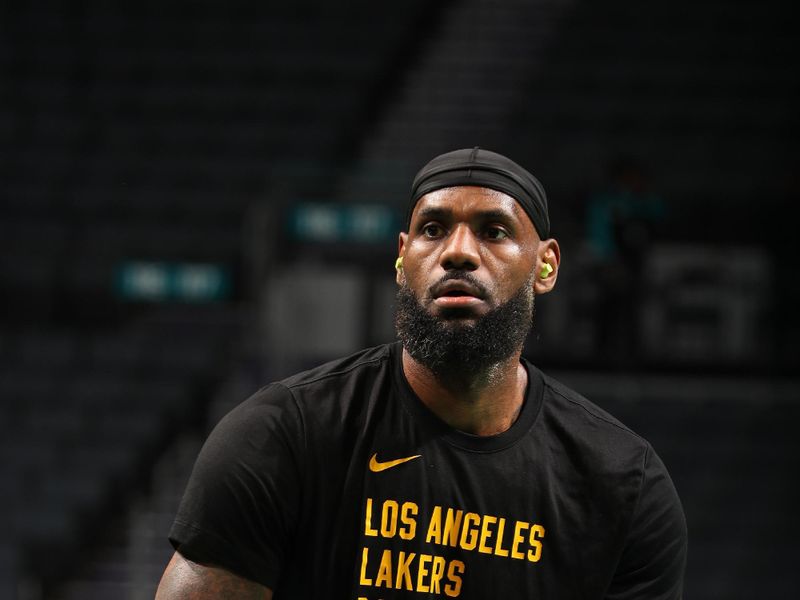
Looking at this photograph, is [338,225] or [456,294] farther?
[338,225]

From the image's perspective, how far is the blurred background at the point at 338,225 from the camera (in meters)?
7.36

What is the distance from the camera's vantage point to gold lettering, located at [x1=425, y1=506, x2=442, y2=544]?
2309mm

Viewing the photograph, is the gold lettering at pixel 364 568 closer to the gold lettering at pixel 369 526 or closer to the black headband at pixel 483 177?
the gold lettering at pixel 369 526

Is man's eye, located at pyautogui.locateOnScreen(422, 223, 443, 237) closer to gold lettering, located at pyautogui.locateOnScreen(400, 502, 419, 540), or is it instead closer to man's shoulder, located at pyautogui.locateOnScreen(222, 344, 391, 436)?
man's shoulder, located at pyautogui.locateOnScreen(222, 344, 391, 436)

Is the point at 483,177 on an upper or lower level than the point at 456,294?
upper

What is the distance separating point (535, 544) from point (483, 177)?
65 centimetres

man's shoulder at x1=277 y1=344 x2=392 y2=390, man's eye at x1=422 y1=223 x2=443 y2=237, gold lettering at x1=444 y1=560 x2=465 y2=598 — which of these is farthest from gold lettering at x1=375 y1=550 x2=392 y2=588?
man's eye at x1=422 y1=223 x2=443 y2=237

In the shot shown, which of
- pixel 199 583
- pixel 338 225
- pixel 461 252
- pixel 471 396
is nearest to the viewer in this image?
pixel 199 583

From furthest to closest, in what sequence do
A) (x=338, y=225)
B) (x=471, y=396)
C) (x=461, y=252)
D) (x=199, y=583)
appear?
(x=338, y=225), (x=471, y=396), (x=461, y=252), (x=199, y=583)

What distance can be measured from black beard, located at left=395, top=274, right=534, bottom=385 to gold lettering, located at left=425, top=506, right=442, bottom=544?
0.24m

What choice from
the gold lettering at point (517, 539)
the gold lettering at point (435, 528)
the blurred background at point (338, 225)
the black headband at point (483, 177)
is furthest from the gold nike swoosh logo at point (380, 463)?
the blurred background at point (338, 225)

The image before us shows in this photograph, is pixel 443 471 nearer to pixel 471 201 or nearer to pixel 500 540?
pixel 500 540

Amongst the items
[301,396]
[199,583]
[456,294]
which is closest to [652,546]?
[456,294]

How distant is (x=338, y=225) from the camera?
283 inches
